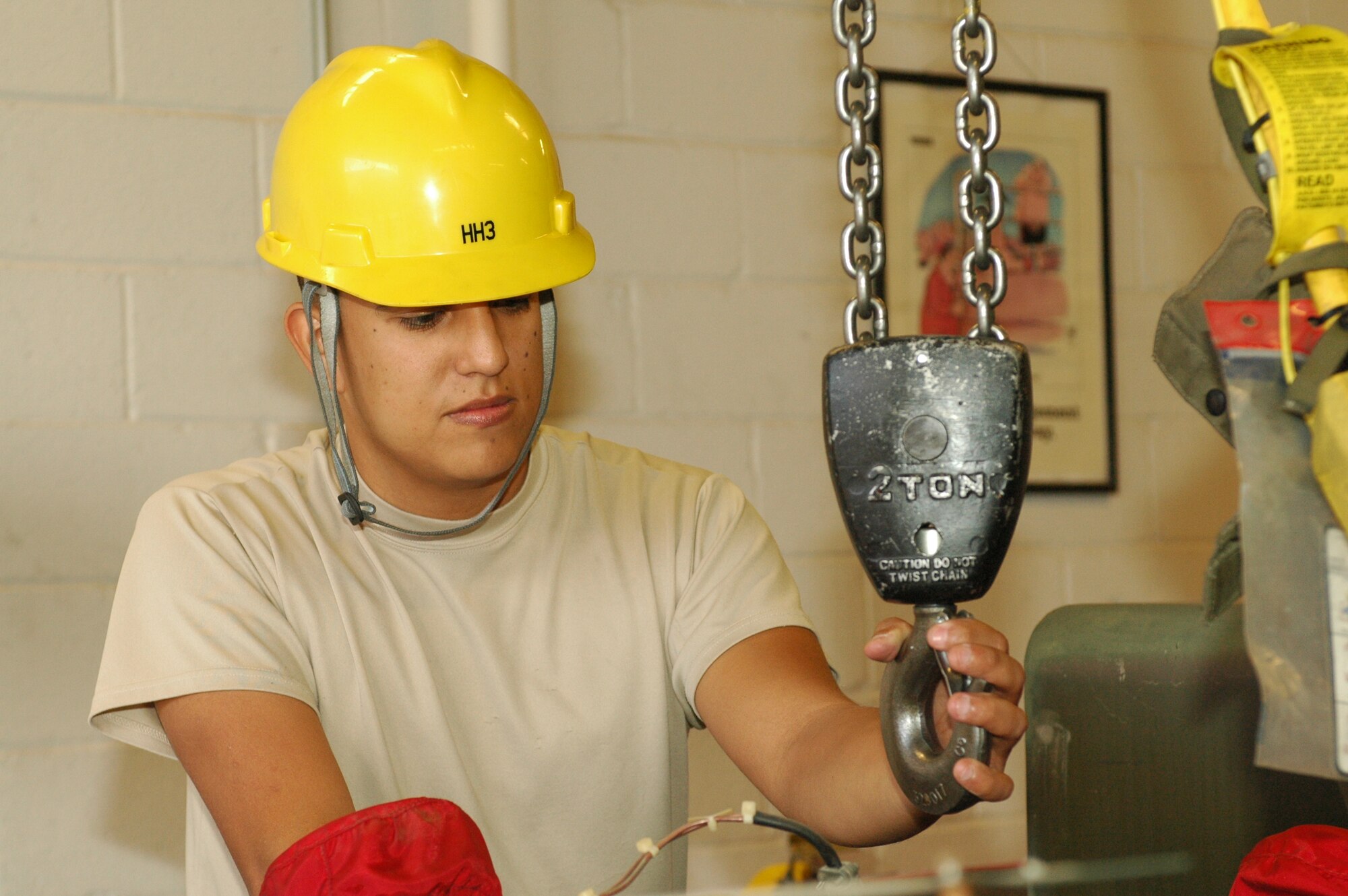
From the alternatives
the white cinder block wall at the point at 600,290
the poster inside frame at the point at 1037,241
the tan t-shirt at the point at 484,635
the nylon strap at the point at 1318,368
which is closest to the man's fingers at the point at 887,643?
the nylon strap at the point at 1318,368

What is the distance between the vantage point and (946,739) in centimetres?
91

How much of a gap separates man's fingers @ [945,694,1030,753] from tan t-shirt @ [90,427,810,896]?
2.09 feet

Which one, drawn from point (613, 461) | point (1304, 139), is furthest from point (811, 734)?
point (1304, 139)

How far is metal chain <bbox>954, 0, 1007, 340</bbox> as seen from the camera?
725mm

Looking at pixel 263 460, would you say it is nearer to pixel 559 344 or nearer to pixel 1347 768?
pixel 559 344

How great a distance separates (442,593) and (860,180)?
0.82 metres

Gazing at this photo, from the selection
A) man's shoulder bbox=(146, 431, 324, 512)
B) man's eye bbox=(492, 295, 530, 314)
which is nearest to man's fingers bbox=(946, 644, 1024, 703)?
man's eye bbox=(492, 295, 530, 314)

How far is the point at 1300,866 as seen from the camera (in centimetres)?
83

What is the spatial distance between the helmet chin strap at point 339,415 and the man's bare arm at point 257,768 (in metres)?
0.23

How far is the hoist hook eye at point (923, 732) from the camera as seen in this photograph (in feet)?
2.50

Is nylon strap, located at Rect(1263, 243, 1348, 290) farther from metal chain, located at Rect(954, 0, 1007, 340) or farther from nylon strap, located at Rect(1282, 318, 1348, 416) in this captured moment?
metal chain, located at Rect(954, 0, 1007, 340)

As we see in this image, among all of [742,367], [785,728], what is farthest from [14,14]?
[785,728]

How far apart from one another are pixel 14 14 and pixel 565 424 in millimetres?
896

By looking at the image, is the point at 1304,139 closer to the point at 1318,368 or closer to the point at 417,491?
the point at 1318,368
